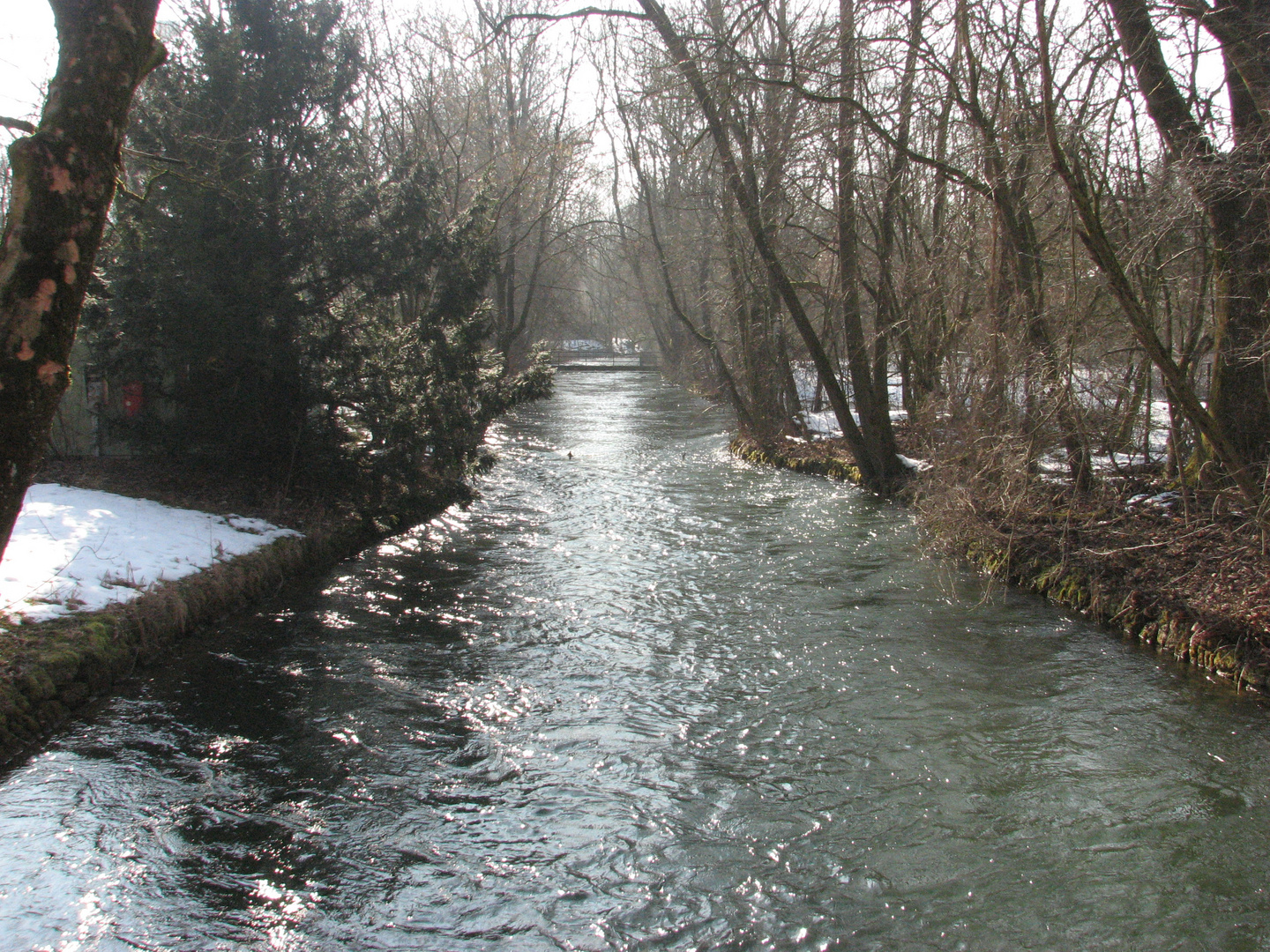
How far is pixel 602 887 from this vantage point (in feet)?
14.7

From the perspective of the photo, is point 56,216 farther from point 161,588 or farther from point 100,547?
point 100,547

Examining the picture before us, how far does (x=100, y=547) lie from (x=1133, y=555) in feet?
31.7

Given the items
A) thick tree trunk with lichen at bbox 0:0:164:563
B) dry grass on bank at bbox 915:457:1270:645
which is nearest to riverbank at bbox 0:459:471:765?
thick tree trunk with lichen at bbox 0:0:164:563

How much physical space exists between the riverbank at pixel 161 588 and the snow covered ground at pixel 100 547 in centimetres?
17

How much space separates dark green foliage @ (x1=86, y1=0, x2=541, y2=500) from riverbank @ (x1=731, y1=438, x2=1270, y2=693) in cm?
659

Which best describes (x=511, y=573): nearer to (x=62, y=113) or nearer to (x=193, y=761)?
(x=193, y=761)

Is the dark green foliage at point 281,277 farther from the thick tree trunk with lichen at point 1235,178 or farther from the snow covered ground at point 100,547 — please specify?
the thick tree trunk with lichen at point 1235,178

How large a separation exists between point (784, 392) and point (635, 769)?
594 inches

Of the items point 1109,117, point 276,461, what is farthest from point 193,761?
point 1109,117

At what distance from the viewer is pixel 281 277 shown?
10.7 metres

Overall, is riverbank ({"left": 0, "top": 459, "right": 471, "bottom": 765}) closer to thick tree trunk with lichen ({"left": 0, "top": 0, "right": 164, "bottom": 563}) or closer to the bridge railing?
thick tree trunk with lichen ({"left": 0, "top": 0, "right": 164, "bottom": 563})

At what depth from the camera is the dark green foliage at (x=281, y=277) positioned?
10117mm

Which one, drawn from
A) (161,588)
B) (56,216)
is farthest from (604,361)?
Answer: (56,216)

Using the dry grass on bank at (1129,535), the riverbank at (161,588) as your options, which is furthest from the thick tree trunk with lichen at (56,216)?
the dry grass on bank at (1129,535)
